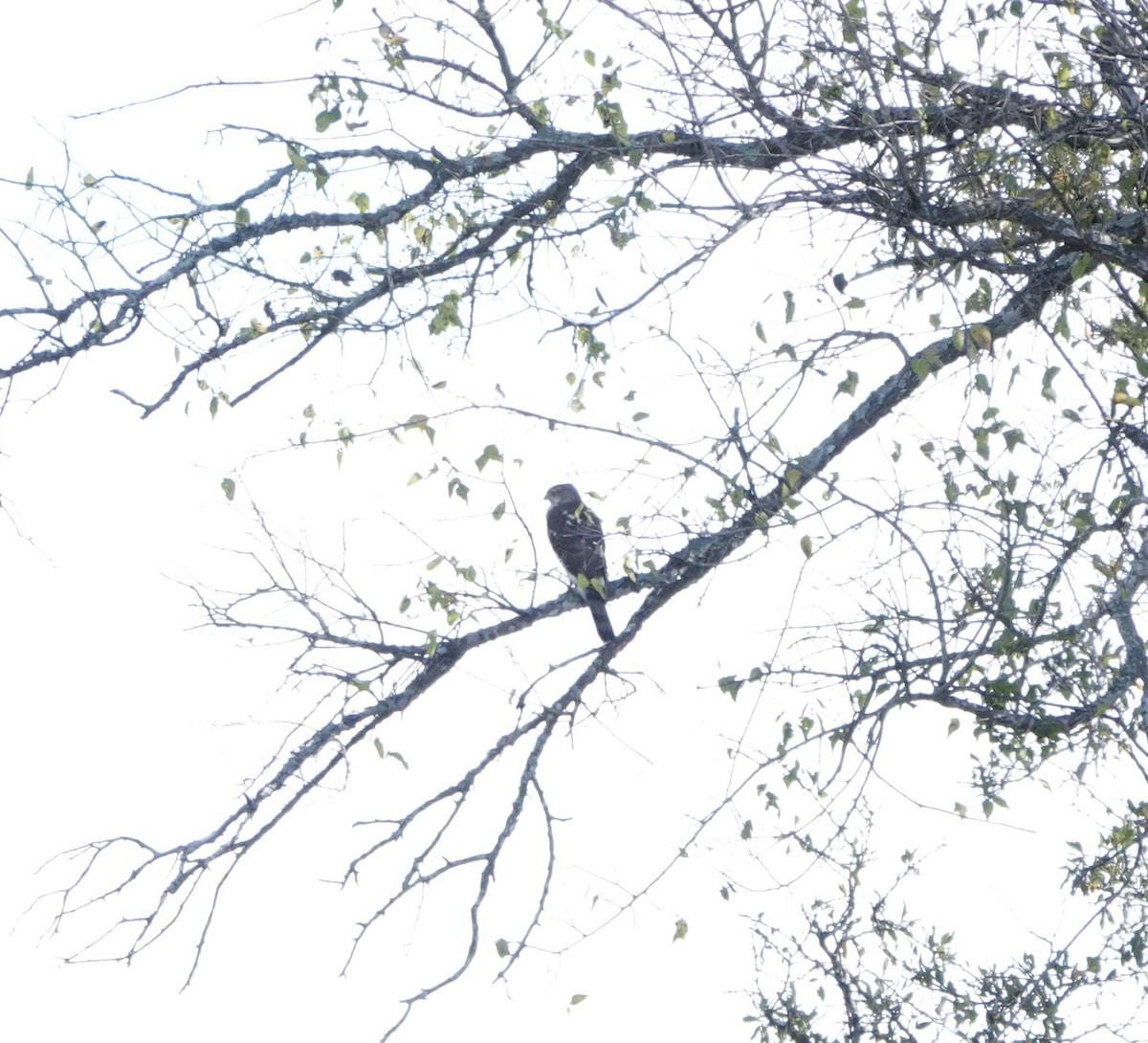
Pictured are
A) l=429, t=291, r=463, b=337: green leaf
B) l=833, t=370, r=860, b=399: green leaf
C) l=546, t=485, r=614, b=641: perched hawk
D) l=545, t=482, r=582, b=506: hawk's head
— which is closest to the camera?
l=833, t=370, r=860, b=399: green leaf

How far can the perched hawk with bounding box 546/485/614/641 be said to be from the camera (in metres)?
6.04

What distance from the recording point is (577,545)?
8102mm

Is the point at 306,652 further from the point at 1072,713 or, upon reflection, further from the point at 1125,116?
the point at 1125,116

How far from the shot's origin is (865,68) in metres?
4.20

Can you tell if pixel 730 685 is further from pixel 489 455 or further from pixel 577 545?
pixel 577 545

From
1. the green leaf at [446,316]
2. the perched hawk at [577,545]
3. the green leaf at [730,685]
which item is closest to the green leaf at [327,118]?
the green leaf at [446,316]

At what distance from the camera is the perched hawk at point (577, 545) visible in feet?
19.8

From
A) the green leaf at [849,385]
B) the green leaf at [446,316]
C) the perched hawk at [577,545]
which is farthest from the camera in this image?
the perched hawk at [577,545]

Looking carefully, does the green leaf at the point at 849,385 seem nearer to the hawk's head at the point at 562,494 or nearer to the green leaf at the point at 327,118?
the green leaf at the point at 327,118

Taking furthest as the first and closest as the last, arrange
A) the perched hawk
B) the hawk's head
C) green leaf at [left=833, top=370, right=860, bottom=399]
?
1. the hawk's head
2. the perched hawk
3. green leaf at [left=833, top=370, right=860, bottom=399]

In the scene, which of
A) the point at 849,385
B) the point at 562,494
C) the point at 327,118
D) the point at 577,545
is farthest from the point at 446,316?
the point at 562,494

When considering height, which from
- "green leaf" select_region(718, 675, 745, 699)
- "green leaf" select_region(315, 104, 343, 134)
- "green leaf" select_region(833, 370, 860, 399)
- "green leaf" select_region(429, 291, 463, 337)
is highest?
"green leaf" select_region(315, 104, 343, 134)

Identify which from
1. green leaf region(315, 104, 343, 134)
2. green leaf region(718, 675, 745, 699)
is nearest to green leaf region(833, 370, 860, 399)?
green leaf region(718, 675, 745, 699)

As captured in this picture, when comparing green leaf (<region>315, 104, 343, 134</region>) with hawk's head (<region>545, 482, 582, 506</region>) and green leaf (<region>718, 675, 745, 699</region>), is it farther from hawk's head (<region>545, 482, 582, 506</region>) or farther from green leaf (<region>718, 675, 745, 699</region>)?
hawk's head (<region>545, 482, 582, 506</region>)
